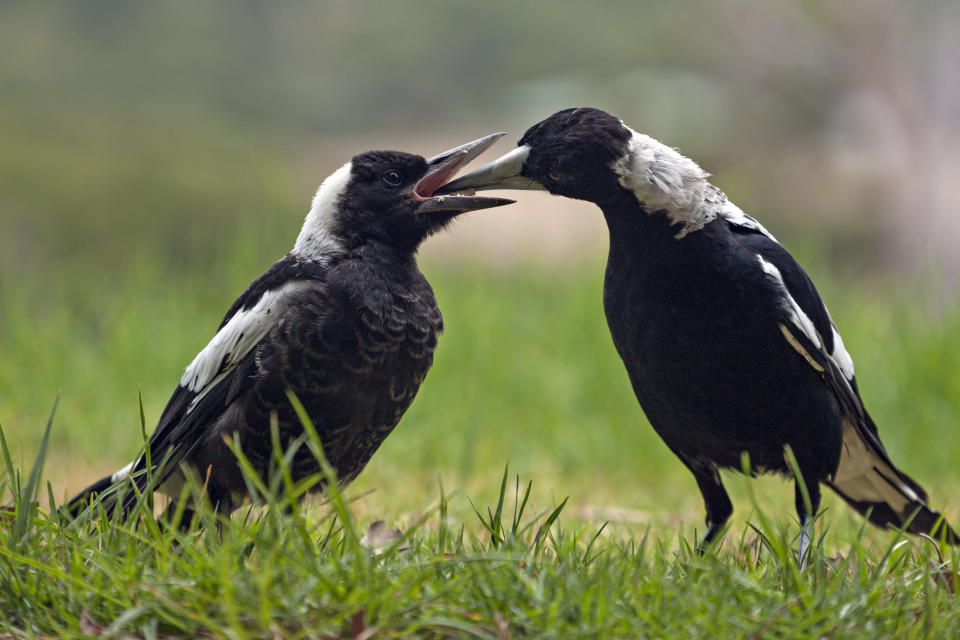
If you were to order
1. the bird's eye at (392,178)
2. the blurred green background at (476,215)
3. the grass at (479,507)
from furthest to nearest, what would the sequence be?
the blurred green background at (476,215) < the bird's eye at (392,178) < the grass at (479,507)

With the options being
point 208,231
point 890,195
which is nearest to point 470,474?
point 208,231

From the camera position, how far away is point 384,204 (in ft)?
10.3

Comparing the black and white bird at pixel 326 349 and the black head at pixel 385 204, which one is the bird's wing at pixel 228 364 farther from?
the black head at pixel 385 204

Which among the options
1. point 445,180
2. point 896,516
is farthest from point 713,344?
point 896,516

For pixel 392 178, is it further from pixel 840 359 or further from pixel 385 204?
pixel 840 359

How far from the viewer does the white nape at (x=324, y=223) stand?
3.05m

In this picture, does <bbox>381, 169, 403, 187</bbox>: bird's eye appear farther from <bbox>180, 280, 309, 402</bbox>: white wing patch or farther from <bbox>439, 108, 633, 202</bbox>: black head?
<bbox>180, 280, 309, 402</bbox>: white wing patch

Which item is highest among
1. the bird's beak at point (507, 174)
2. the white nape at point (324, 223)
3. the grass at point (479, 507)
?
the bird's beak at point (507, 174)

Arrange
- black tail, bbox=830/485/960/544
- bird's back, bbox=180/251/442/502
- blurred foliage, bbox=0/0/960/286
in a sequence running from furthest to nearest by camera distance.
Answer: blurred foliage, bbox=0/0/960/286
black tail, bbox=830/485/960/544
bird's back, bbox=180/251/442/502

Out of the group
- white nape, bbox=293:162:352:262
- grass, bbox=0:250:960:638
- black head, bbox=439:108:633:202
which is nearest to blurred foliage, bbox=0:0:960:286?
grass, bbox=0:250:960:638

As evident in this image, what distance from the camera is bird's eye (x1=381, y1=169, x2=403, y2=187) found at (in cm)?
319

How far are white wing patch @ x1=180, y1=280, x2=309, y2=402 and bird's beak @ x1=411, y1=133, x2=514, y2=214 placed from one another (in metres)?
0.48

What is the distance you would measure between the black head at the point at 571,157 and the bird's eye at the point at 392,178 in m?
0.34

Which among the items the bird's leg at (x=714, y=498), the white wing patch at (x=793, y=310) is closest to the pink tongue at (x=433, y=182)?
the white wing patch at (x=793, y=310)
